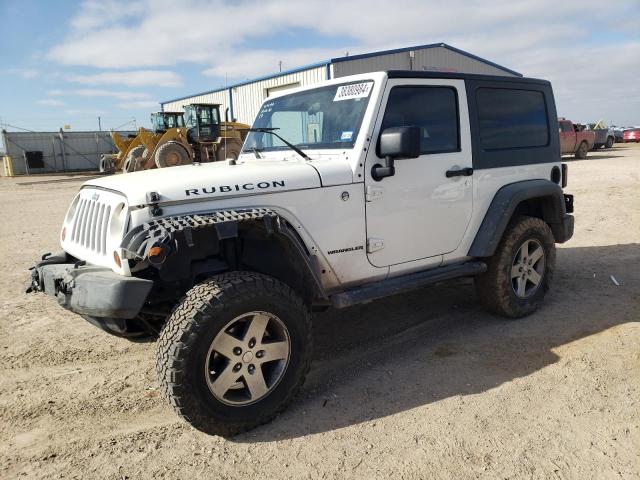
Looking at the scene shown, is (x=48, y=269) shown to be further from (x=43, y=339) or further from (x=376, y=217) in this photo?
(x=376, y=217)

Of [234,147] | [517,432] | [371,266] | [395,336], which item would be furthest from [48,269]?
[234,147]

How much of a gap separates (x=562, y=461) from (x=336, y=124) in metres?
2.61

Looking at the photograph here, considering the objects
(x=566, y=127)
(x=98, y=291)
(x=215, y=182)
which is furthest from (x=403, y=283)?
(x=566, y=127)

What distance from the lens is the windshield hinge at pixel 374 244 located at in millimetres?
3666

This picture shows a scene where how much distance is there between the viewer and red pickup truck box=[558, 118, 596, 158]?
908 inches

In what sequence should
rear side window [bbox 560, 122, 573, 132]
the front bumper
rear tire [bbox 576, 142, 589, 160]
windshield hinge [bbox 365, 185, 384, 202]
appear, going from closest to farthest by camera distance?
the front bumper < windshield hinge [bbox 365, 185, 384, 202] < rear side window [bbox 560, 122, 573, 132] < rear tire [bbox 576, 142, 589, 160]

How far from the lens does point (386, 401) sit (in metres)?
3.34

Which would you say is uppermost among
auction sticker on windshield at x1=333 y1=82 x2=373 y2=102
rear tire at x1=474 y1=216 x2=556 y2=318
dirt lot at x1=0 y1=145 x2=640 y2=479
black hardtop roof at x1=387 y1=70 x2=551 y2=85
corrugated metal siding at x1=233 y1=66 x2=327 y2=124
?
corrugated metal siding at x1=233 y1=66 x2=327 y2=124

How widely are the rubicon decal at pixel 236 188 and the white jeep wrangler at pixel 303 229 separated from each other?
0.01 meters

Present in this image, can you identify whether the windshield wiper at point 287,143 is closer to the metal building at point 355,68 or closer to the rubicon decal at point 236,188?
the rubicon decal at point 236,188

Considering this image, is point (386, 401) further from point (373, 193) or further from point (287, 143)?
point (287, 143)

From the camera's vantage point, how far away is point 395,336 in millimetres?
4426

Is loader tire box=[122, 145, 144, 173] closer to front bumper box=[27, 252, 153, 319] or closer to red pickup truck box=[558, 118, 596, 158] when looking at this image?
front bumper box=[27, 252, 153, 319]

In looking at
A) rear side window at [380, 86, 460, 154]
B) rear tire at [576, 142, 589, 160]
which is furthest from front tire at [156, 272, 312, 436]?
rear tire at [576, 142, 589, 160]
